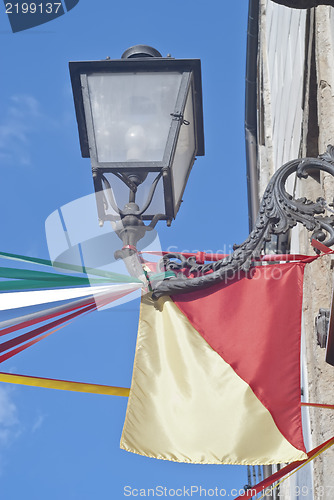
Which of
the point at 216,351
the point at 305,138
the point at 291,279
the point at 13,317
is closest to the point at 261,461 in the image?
the point at 216,351

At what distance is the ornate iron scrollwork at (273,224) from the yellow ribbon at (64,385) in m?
0.43

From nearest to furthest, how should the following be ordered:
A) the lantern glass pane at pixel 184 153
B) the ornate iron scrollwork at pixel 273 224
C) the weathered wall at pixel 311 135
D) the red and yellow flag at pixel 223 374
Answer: the red and yellow flag at pixel 223 374
the ornate iron scrollwork at pixel 273 224
the lantern glass pane at pixel 184 153
the weathered wall at pixel 311 135

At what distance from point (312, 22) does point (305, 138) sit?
0.67 meters

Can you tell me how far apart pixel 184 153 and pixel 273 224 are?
0.78 meters

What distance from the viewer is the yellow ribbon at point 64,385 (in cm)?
342

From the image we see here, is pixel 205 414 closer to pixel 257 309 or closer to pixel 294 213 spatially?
pixel 257 309

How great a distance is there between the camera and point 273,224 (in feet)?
10.5

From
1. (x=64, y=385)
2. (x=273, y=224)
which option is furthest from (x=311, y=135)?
(x=64, y=385)

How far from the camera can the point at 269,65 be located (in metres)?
9.09

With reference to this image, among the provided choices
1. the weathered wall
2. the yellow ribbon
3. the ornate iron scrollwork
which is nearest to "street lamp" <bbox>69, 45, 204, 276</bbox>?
the ornate iron scrollwork

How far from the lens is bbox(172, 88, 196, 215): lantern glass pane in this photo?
3.68 metres

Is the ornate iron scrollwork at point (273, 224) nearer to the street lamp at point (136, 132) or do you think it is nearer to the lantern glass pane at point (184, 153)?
the street lamp at point (136, 132)

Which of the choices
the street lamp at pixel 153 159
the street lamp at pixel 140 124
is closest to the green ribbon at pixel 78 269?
the street lamp at pixel 153 159

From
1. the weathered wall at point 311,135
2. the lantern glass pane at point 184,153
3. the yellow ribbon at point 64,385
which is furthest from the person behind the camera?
the weathered wall at point 311,135
